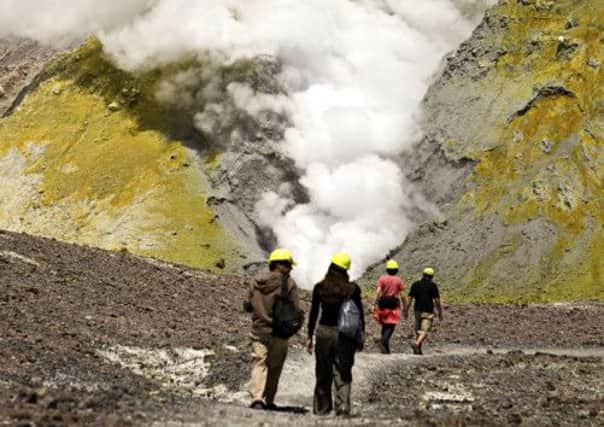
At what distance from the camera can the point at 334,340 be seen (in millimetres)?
16266

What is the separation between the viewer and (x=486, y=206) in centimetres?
7812

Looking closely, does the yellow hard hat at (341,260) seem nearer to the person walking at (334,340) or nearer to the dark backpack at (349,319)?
the person walking at (334,340)

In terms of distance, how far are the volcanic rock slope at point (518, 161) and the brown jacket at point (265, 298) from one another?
5327 cm

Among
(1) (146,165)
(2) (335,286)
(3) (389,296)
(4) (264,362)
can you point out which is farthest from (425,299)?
(1) (146,165)

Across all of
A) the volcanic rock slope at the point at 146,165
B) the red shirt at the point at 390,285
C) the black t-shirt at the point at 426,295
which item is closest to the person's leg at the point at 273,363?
the red shirt at the point at 390,285

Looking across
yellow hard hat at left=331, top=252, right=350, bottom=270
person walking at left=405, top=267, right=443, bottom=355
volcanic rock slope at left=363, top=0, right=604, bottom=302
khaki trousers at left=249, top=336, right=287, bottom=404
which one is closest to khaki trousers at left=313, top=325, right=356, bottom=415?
khaki trousers at left=249, top=336, right=287, bottom=404

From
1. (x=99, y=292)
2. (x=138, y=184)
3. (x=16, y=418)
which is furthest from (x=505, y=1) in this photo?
(x=16, y=418)

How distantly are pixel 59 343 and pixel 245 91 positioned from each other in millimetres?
76218

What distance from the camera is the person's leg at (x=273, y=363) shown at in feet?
53.7

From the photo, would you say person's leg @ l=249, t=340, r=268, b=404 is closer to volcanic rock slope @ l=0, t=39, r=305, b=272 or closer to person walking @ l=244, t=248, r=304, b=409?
person walking @ l=244, t=248, r=304, b=409

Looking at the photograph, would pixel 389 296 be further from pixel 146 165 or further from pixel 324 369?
pixel 146 165

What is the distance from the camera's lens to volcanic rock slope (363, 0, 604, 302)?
7038cm

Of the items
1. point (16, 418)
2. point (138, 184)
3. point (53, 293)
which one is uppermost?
point (138, 184)

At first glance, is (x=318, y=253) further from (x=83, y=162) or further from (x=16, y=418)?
(x=16, y=418)
